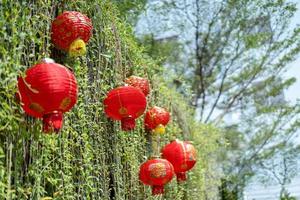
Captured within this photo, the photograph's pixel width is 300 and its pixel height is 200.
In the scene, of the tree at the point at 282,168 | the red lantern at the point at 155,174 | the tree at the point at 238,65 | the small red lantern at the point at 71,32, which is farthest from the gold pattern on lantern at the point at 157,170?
the tree at the point at 282,168

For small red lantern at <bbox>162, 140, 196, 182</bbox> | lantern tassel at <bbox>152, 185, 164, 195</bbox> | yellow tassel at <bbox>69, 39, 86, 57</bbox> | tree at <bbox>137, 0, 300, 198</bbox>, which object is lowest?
lantern tassel at <bbox>152, 185, 164, 195</bbox>

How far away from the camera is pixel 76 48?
164 cm

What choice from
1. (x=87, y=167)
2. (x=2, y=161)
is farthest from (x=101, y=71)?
(x=2, y=161)

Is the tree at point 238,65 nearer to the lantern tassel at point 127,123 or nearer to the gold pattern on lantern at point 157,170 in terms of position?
the gold pattern on lantern at point 157,170

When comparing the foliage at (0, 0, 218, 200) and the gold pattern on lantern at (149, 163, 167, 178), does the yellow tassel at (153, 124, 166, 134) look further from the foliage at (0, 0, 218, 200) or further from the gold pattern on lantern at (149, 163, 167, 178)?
the gold pattern on lantern at (149, 163, 167, 178)

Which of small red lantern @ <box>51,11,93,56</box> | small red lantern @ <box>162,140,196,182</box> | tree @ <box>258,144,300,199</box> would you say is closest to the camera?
small red lantern @ <box>51,11,93,56</box>

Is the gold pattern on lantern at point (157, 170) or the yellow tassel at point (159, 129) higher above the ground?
the yellow tassel at point (159, 129)

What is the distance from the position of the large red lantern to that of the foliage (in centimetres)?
3

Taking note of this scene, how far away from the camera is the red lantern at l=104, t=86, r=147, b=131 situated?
6.33 feet

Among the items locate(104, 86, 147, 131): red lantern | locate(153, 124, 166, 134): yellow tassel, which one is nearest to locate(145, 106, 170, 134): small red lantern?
locate(153, 124, 166, 134): yellow tassel

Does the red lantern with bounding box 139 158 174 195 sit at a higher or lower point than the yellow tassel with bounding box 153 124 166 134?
lower

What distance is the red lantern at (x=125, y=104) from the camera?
1.93 meters

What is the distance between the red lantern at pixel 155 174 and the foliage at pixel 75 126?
8 cm

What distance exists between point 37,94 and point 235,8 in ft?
18.8
